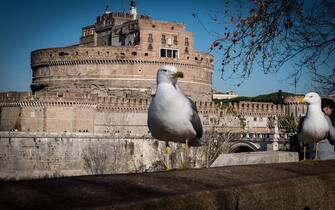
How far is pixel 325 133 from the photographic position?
4.20 metres

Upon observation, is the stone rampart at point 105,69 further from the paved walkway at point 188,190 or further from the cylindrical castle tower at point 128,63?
the paved walkway at point 188,190

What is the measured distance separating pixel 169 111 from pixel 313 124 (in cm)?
142

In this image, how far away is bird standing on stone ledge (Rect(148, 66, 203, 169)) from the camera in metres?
3.12

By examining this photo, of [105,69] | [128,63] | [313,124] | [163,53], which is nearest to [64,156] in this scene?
[105,69]

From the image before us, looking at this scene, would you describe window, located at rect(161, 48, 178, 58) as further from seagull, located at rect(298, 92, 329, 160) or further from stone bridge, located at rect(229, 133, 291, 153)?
seagull, located at rect(298, 92, 329, 160)

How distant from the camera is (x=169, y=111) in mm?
3135

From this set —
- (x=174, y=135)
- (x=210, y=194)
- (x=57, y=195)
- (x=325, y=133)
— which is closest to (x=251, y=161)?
(x=325, y=133)

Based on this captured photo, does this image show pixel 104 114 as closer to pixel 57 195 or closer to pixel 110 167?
pixel 110 167

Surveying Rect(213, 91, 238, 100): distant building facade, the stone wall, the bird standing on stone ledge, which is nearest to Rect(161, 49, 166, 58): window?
the stone wall

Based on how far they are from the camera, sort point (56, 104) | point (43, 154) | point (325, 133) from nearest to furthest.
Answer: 1. point (325, 133)
2. point (43, 154)
3. point (56, 104)

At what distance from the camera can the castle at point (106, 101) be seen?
90.4ft

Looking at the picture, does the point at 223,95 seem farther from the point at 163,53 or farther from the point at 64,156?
the point at 64,156

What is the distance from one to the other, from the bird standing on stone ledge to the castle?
2153 cm

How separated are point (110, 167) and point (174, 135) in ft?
81.1
